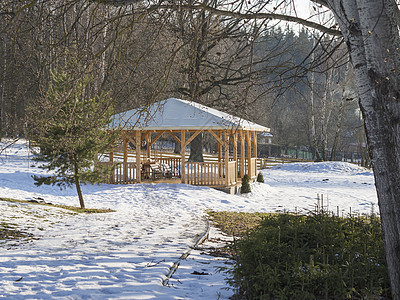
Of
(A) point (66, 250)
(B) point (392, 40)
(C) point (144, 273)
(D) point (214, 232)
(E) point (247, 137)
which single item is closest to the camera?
(B) point (392, 40)

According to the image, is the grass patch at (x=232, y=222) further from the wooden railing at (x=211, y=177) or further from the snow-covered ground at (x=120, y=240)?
the wooden railing at (x=211, y=177)

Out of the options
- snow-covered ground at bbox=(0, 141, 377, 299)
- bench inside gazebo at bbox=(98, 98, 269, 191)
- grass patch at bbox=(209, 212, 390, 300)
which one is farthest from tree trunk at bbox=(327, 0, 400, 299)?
bench inside gazebo at bbox=(98, 98, 269, 191)

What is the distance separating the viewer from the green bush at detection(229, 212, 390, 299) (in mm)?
3707

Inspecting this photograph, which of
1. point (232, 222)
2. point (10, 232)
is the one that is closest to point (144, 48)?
point (10, 232)

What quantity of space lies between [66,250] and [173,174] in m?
15.3

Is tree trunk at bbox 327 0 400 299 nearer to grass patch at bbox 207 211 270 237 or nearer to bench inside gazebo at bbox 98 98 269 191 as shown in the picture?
grass patch at bbox 207 211 270 237

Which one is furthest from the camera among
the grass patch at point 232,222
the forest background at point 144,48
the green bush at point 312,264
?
the grass patch at point 232,222

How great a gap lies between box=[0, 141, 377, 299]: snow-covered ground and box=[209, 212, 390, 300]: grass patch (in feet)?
1.95

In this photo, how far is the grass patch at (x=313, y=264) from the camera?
12.2 feet

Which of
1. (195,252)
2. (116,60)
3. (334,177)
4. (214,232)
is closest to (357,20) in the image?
(116,60)

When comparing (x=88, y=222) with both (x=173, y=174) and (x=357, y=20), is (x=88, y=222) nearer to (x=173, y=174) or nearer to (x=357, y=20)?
(x=357, y=20)

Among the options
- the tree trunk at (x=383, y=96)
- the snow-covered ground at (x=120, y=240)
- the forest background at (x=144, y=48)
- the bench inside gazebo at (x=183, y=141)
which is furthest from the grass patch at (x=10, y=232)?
the bench inside gazebo at (x=183, y=141)

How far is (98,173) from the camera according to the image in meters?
12.6

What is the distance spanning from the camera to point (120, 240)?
7.19m
